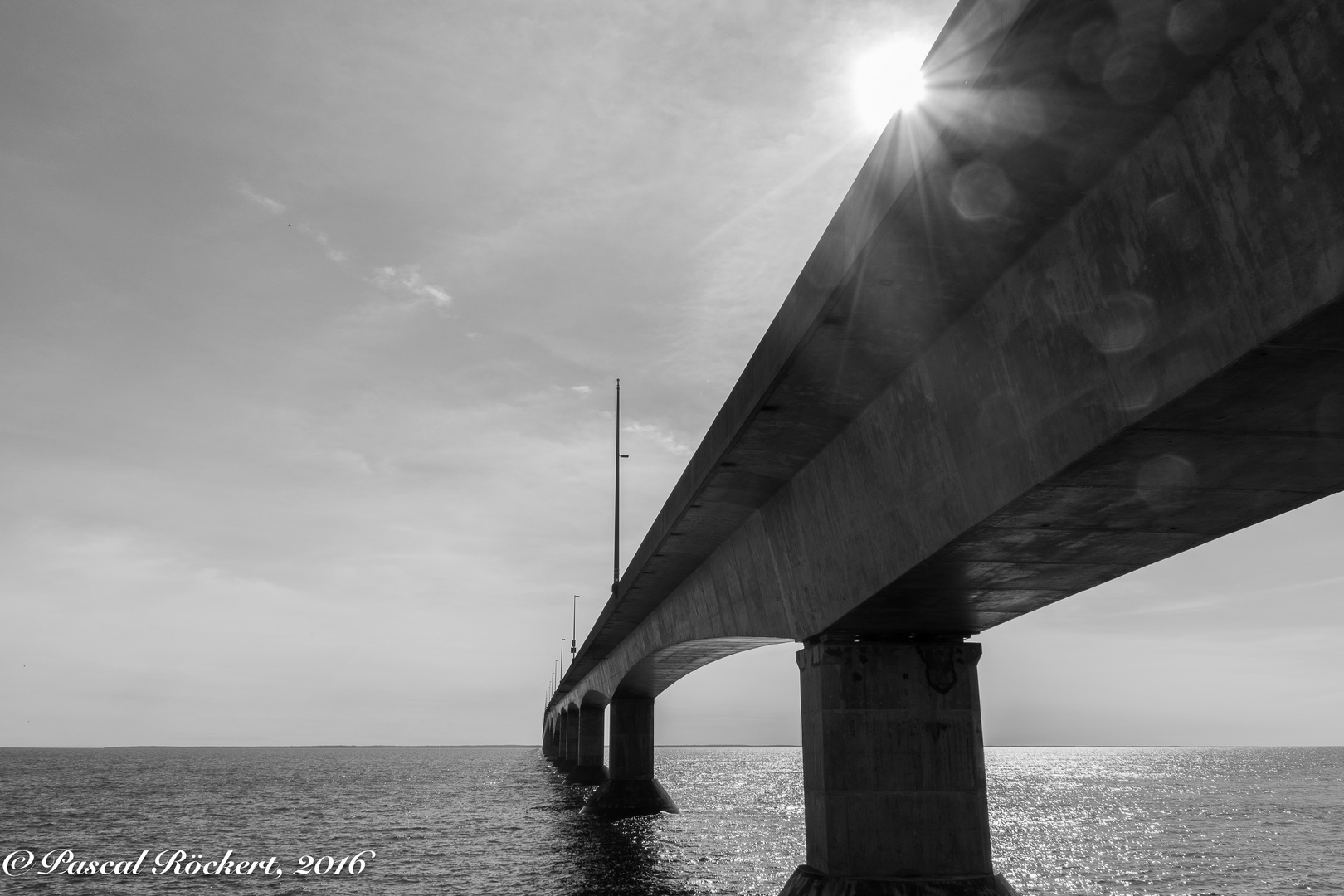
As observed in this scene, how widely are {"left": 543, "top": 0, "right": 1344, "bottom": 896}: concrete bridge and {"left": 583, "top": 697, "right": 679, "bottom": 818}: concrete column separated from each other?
33380mm

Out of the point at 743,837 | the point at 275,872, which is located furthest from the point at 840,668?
the point at 743,837

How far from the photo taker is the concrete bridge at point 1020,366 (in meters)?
5.86

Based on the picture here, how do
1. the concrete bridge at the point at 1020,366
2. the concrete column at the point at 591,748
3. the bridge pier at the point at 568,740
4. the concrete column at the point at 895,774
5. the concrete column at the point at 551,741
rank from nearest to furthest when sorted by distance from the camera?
the concrete bridge at the point at 1020,366 → the concrete column at the point at 895,774 → the concrete column at the point at 591,748 → the bridge pier at the point at 568,740 → the concrete column at the point at 551,741

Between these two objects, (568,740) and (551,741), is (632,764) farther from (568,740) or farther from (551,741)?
(551,741)

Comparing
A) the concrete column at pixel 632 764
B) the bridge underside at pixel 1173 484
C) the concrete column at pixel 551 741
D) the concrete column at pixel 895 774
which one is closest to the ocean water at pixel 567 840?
the concrete column at pixel 632 764

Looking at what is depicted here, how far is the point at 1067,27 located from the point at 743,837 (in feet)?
130

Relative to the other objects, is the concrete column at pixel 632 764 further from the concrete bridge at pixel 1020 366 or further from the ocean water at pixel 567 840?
the concrete bridge at pixel 1020 366

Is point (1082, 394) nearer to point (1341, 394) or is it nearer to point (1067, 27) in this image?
point (1341, 394)

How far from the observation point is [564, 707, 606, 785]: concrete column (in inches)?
2739

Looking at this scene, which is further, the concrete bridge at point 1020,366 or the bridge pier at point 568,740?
the bridge pier at point 568,740

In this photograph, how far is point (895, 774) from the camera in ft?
47.3

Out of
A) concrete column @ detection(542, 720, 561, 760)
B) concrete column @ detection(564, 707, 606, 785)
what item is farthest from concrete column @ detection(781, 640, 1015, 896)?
concrete column @ detection(542, 720, 561, 760)

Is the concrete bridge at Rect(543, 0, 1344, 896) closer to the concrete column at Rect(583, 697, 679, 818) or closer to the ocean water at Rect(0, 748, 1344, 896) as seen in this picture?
the ocean water at Rect(0, 748, 1344, 896)

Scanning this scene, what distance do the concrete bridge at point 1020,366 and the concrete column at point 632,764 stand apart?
3338 centimetres
